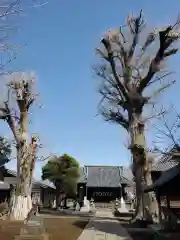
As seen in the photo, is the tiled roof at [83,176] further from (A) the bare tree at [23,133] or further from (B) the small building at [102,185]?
(A) the bare tree at [23,133]

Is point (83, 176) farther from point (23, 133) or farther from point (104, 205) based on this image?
point (23, 133)

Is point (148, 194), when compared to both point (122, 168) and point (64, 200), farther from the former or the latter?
point (122, 168)

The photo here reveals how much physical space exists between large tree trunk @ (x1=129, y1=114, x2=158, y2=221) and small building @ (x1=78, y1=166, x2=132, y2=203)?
80.4ft

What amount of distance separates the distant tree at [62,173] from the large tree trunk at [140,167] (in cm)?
1937

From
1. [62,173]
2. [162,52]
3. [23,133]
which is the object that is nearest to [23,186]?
[23,133]

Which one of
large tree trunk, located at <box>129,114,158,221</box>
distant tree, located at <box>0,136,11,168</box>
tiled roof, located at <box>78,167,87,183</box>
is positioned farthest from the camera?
tiled roof, located at <box>78,167,87,183</box>

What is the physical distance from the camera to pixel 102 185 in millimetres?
43906

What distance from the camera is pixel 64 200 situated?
44.1 metres

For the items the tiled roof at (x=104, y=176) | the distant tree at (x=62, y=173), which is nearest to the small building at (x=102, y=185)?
the tiled roof at (x=104, y=176)

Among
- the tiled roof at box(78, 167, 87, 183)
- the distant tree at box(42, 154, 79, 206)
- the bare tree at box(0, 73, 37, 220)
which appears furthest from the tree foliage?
the bare tree at box(0, 73, 37, 220)

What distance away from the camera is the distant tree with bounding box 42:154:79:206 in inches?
1503

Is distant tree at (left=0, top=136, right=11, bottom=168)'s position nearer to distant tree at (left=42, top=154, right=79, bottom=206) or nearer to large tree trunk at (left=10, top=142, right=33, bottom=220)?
distant tree at (left=42, top=154, right=79, bottom=206)

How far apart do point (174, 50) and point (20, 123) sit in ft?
37.9

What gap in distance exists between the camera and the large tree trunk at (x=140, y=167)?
18.9m
